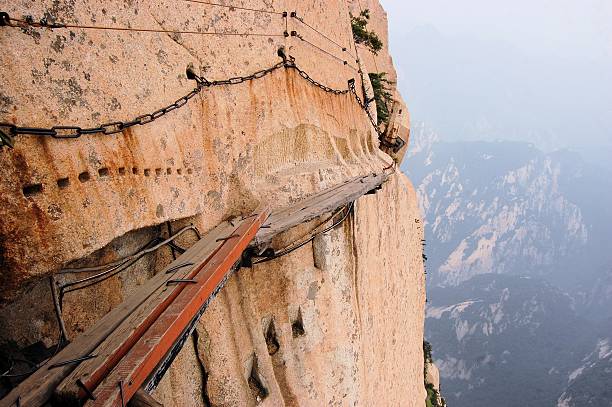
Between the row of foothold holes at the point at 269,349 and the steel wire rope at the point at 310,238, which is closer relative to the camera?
the steel wire rope at the point at 310,238

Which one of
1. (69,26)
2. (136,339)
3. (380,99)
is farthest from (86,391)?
(380,99)

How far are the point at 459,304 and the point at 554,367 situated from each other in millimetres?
25531

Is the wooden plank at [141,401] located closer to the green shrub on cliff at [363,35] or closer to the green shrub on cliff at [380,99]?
the green shrub on cliff at [380,99]

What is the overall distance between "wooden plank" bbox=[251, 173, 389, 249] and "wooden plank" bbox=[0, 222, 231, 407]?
189cm

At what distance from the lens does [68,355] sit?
126 inches

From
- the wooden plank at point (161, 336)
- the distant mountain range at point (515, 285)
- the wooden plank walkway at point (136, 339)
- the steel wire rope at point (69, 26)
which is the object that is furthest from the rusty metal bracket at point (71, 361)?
the distant mountain range at point (515, 285)

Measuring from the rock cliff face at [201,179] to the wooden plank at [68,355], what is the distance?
0.72m

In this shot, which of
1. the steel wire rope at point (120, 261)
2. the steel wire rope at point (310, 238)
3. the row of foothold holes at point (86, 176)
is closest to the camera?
the row of foothold holes at point (86, 176)

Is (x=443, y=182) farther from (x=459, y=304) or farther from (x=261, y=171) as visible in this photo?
(x=261, y=171)

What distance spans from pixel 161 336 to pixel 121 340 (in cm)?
27

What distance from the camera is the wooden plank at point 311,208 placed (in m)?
6.17

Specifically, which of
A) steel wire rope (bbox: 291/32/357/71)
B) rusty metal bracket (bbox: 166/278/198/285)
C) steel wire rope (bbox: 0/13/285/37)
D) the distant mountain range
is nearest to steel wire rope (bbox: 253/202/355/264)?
rusty metal bracket (bbox: 166/278/198/285)

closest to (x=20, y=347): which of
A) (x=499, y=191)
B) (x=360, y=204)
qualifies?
(x=360, y=204)

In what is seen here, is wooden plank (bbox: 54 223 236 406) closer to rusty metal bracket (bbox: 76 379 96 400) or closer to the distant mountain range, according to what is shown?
rusty metal bracket (bbox: 76 379 96 400)
